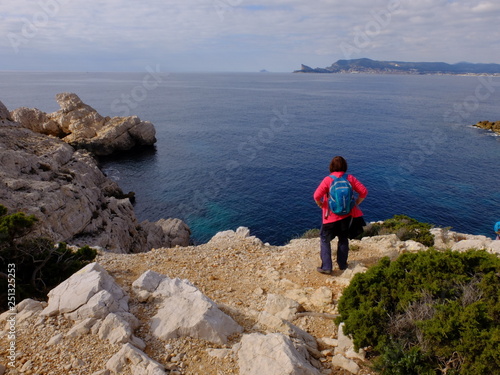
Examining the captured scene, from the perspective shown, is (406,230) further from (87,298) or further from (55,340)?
(55,340)

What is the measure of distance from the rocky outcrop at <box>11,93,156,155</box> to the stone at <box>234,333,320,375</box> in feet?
206

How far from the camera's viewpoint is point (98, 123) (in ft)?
215

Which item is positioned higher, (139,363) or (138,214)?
(139,363)

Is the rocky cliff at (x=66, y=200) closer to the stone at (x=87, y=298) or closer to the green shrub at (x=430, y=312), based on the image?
the stone at (x=87, y=298)

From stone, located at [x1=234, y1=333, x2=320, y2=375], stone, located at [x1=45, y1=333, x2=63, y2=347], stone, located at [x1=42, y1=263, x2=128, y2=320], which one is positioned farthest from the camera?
stone, located at [x1=42, y1=263, x2=128, y2=320]

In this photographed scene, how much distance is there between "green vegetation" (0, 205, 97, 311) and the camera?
28.2ft

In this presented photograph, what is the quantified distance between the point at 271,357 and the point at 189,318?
70.7 inches

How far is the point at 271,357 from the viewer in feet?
16.6

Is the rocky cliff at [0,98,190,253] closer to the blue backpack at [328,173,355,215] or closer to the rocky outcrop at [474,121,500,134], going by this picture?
the blue backpack at [328,173,355,215]

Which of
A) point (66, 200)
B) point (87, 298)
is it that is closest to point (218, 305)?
point (87, 298)

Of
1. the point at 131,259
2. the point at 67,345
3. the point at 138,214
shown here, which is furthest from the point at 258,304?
the point at 138,214

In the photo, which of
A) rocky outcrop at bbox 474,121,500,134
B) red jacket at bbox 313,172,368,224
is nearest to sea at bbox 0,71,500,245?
rocky outcrop at bbox 474,121,500,134

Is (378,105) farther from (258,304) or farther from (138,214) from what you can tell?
(258,304)

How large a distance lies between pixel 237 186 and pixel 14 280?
3633 centimetres
